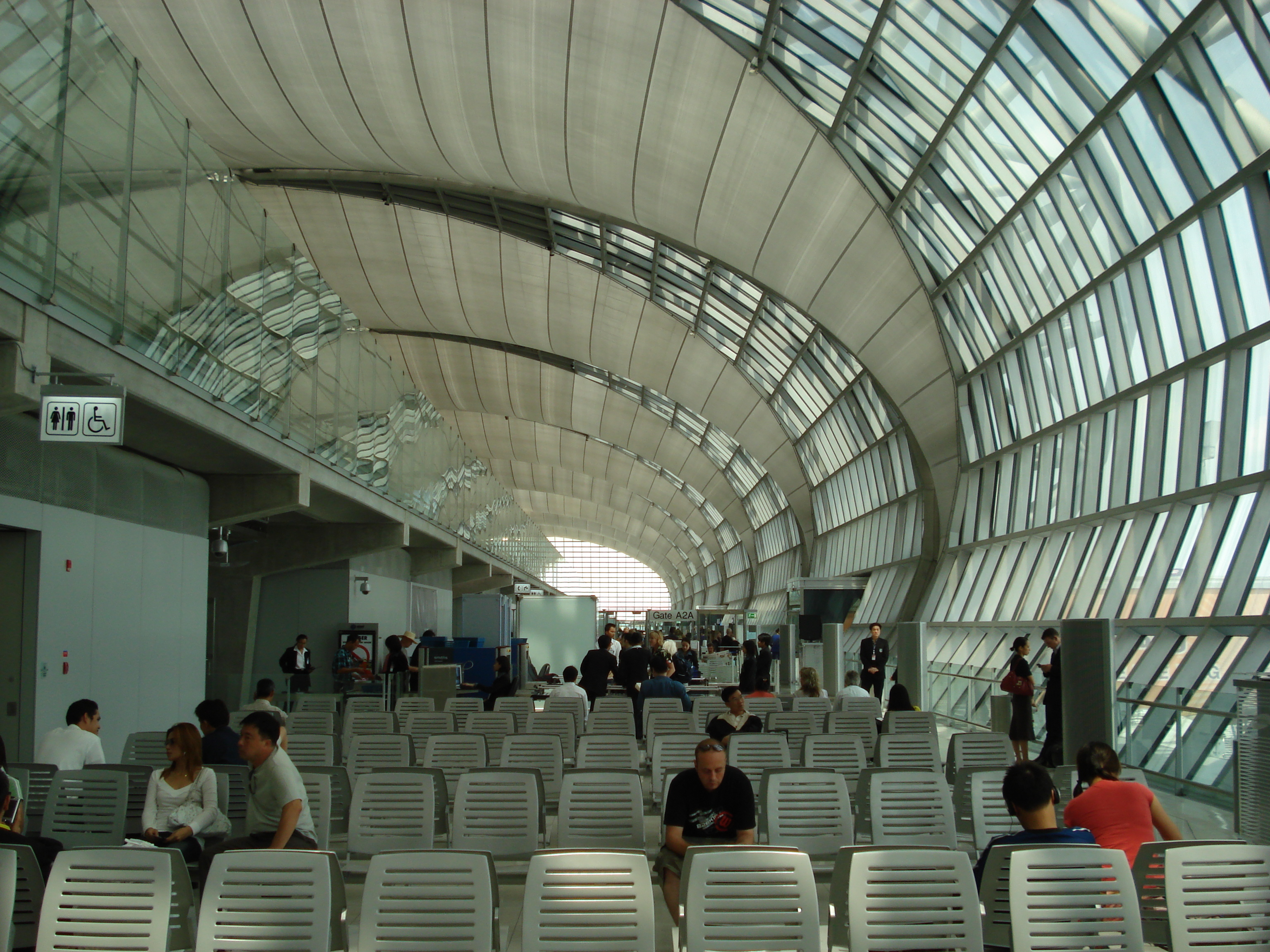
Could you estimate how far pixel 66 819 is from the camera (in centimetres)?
684

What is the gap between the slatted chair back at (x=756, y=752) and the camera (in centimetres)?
864

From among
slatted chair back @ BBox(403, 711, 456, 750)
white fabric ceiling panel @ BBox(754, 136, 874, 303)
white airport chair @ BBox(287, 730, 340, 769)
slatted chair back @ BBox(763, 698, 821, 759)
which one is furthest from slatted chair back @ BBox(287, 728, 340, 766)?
white fabric ceiling panel @ BBox(754, 136, 874, 303)

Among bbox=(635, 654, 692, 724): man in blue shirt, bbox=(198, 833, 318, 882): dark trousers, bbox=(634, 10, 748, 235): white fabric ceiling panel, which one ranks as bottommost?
bbox=(198, 833, 318, 882): dark trousers

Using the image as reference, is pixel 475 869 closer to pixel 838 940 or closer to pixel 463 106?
pixel 838 940

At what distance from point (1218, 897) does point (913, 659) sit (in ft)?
47.1

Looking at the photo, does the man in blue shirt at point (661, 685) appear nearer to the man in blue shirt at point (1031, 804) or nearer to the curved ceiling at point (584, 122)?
the man in blue shirt at point (1031, 804)

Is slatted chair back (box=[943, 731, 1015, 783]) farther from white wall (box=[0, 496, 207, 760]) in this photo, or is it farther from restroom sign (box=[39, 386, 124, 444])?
white wall (box=[0, 496, 207, 760])

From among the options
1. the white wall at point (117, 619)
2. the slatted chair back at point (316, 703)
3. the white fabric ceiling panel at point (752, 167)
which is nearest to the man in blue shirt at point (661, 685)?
the slatted chair back at point (316, 703)

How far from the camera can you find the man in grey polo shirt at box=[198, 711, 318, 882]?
6176 mm

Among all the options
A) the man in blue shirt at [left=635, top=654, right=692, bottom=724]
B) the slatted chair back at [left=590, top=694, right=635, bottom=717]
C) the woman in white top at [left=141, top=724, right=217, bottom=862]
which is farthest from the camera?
the man in blue shirt at [left=635, top=654, right=692, bottom=724]

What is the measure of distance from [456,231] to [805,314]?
12.4m

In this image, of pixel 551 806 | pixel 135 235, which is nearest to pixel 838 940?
pixel 551 806

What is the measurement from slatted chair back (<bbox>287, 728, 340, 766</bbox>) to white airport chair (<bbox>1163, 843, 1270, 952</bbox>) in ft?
22.3

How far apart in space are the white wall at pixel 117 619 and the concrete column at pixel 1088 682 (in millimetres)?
9606
